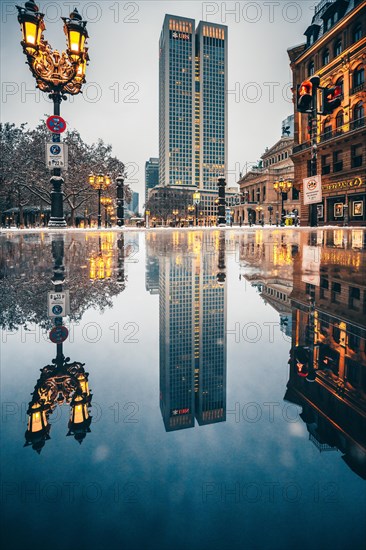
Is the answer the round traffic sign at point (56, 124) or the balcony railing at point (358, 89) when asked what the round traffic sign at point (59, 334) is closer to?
the round traffic sign at point (56, 124)

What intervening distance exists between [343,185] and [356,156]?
2.53 m

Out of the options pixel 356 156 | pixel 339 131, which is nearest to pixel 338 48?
pixel 339 131

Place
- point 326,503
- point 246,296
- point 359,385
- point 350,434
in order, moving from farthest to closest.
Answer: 1. point 246,296
2. point 359,385
3. point 350,434
4. point 326,503

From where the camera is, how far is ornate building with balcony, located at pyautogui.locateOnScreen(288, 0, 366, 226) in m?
28.2

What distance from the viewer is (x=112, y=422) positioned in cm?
105

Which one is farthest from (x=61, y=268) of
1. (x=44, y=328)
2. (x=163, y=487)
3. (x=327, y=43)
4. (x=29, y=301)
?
(x=327, y=43)

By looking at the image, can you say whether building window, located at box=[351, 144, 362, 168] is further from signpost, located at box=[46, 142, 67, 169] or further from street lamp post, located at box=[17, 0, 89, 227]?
signpost, located at box=[46, 142, 67, 169]

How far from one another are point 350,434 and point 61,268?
4211 millimetres

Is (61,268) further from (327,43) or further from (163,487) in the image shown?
(327,43)

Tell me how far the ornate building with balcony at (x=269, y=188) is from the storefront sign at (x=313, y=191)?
6071 cm

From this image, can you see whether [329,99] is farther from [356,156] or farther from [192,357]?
[356,156]

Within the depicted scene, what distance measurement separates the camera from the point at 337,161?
31641mm

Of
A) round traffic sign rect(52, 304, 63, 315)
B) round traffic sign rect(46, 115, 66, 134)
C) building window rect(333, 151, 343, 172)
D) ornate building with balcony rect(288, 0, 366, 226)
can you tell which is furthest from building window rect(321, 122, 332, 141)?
round traffic sign rect(52, 304, 63, 315)

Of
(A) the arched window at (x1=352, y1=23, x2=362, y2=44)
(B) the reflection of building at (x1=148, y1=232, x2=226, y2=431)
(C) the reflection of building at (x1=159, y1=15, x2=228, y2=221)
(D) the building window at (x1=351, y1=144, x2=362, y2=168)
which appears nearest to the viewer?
(B) the reflection of building at (x1=148, y1=232, x2=226, y2=431)
